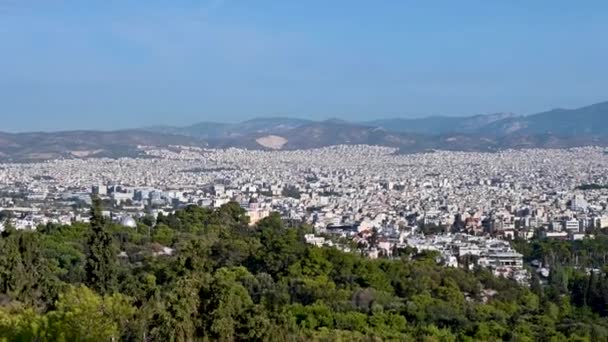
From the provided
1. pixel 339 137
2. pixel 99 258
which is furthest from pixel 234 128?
pixel 99 258

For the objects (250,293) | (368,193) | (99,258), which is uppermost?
(99,258)

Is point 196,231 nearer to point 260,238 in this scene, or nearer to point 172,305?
point 260,238

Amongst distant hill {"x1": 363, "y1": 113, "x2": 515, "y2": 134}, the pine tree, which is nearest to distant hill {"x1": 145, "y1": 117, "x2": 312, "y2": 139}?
distant hill {"x1": 363, "y1": 113, "x2": 515, "y2": 134}

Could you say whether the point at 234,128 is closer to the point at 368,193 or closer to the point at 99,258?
the point at 368,193

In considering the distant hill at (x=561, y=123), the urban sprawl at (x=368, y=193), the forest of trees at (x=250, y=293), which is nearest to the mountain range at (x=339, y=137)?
the distant hill at (x=561, y=123)

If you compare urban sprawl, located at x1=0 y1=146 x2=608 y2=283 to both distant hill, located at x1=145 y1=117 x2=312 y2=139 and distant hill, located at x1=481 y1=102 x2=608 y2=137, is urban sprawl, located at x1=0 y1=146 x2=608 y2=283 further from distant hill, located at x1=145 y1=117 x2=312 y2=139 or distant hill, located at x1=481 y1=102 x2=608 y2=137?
distant hill, located at x1=145 y1=117 x2=312 y2=139

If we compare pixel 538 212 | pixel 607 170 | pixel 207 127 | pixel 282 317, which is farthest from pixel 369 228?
pixel 207 127
